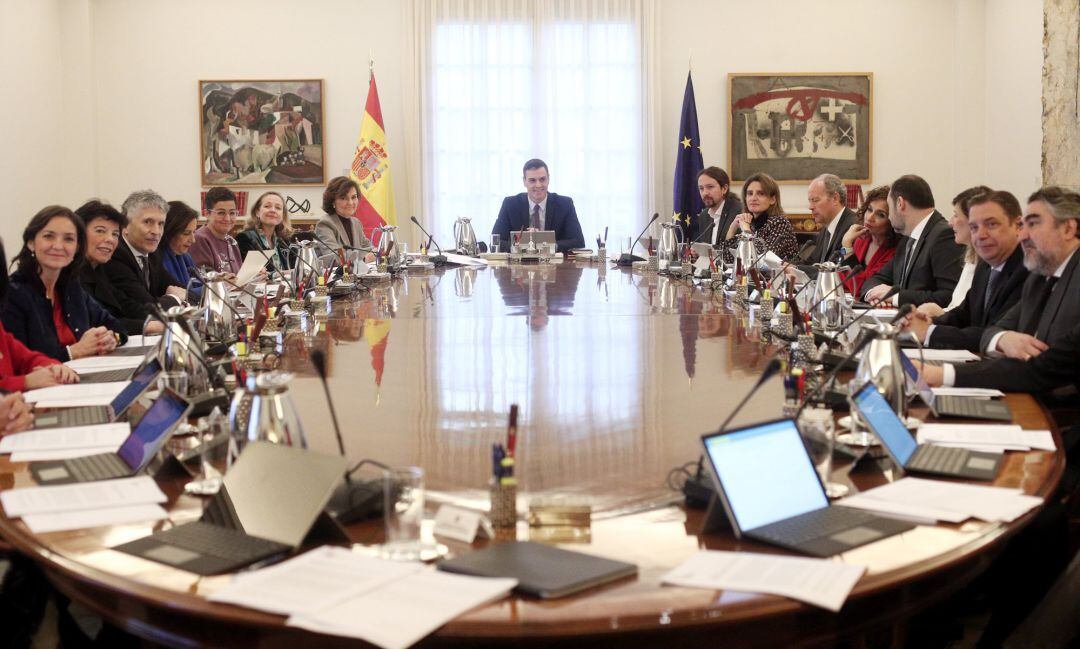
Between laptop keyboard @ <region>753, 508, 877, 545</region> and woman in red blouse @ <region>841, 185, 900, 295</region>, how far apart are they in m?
4.53

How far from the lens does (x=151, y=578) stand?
5.44 feet

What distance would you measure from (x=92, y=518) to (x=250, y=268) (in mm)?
3833

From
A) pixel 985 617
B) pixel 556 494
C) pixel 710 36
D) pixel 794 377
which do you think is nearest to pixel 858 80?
pixel 710 36

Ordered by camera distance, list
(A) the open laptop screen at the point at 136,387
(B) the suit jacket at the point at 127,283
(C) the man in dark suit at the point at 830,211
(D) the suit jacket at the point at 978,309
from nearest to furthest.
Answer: (A) the open laptop screen at the point at 136,387
(D) the suit jacket at the point at 978,309
(B) the suit jacket at the point at 127,283
(C) the man in dark suit at the point at 830,211

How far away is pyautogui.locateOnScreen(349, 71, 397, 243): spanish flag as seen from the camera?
31.1 feet

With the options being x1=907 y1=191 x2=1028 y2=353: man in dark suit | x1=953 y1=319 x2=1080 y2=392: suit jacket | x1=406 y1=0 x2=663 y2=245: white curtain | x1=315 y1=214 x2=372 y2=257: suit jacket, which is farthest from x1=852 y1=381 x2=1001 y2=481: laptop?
x1=406 y1=0 x2=663 y2=245: white curtain

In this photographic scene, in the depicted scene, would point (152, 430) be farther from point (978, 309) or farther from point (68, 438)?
point (978, 309)

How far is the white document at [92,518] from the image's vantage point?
1.90m

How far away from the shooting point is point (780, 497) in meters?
1.88

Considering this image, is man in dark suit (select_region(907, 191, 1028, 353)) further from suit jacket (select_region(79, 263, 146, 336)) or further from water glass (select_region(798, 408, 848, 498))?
suit jacket (select_region(79, 263, 146, 336))

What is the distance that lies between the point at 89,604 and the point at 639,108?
8574mm

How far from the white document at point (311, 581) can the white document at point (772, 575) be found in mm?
406

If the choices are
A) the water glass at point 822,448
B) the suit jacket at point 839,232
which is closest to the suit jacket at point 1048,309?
the water glass at point 822,448

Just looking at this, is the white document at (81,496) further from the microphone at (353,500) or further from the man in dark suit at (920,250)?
the man in dark suit at (920,250)
